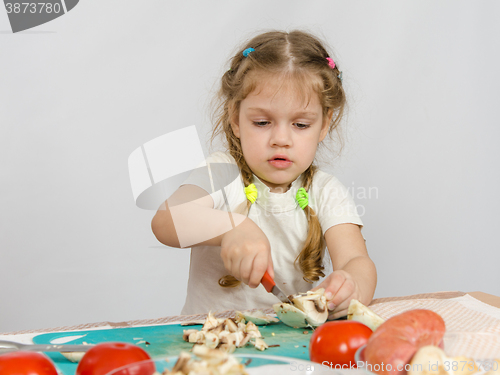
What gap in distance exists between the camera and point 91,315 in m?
1.41

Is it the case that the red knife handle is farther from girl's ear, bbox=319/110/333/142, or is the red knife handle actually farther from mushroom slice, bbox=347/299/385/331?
girl's ear, bbox=319/110/333/142

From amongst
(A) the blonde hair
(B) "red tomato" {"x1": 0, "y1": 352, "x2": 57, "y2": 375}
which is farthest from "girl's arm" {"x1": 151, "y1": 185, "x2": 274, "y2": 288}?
(B) "red tomato" {"x1": 0, "y1": 352, "x2": 57, "y2": 375}

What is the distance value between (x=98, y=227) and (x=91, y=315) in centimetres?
26

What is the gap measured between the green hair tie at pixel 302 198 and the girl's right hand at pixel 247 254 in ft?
1.01

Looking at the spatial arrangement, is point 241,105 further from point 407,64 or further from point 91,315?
point 91,315

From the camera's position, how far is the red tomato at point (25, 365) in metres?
0.32

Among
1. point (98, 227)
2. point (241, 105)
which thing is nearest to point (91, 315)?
point (98, 227)

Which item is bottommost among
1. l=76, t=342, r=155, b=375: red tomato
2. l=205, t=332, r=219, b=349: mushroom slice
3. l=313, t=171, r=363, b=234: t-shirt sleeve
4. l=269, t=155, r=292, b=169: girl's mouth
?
l=313, t=171, r=363, b=234: t-shirt sleeve

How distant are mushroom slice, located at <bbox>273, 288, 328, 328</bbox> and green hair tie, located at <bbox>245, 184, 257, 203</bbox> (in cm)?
43

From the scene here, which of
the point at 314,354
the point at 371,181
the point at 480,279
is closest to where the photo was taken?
the point at 314,354

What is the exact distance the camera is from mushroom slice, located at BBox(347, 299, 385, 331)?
483 millimetres
